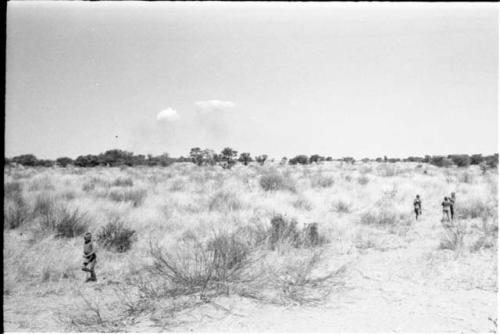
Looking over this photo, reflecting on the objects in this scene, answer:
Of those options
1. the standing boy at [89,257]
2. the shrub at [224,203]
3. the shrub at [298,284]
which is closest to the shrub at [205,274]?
the shrub at [298,284]

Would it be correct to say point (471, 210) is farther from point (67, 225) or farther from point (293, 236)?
point (67, 225)

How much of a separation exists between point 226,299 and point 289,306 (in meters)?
0.87

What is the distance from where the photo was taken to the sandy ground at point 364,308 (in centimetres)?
425

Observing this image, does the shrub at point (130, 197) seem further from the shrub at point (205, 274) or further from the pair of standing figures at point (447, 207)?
the pair of standing figures at point (447, 207)

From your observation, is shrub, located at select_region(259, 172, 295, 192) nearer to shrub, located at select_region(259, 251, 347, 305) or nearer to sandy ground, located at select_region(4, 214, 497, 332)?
sandy ground, located at select_region(4, 214, 497, 332)

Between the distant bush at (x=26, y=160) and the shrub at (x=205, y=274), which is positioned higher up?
the distant bush at (x=26, y=160)

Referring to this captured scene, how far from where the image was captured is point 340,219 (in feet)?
36.9

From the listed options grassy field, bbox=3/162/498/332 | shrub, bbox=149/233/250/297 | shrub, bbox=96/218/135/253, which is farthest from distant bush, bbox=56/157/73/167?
shrub, bbox=149/233/250/297

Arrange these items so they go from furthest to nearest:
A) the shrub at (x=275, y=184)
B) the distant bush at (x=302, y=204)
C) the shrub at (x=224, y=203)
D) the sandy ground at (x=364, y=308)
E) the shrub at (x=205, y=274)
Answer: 1. the shrub at (x=275, y=184)
2. the distant bush at (x=302, y=204)
3. the shrub at (x=224, y=203)
4. the shrub at (x=205, y=274)
5. the sandy ground at (x=364, y=308)

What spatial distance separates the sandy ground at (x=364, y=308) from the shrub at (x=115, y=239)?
5.24 ft

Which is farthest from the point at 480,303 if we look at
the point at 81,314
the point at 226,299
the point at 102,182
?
the point at 102,182

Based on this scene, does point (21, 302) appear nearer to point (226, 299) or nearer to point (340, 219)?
point (226, 299)

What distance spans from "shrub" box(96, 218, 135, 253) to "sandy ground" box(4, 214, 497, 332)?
5.24 ft

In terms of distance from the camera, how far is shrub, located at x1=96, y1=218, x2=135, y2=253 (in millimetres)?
7250
